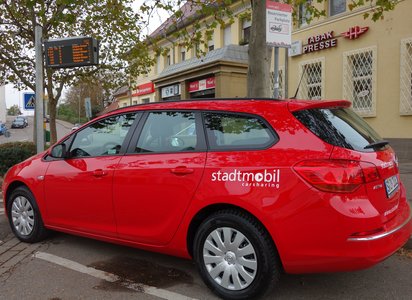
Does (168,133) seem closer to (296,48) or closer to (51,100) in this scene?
(51,100)

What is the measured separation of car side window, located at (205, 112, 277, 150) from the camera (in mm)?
3537

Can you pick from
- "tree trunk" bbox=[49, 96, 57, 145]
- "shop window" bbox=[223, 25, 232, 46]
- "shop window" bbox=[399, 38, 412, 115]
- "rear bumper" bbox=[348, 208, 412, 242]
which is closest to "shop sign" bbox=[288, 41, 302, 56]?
"shop window" bbox=[399, 38, 412, 115]

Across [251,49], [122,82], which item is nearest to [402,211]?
[251,49]

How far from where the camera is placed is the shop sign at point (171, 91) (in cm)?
2055

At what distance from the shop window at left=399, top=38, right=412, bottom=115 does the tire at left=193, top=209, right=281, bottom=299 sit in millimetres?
11044

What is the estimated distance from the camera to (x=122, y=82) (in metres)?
18.6

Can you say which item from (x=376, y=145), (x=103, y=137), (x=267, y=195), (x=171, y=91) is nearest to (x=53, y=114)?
(x=171, y=91)

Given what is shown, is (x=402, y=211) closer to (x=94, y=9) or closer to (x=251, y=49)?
(x=251, y=49)

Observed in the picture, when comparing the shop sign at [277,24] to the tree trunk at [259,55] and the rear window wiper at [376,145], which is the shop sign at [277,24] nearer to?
the tree trunk at [259,55]

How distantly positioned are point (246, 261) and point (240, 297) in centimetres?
30

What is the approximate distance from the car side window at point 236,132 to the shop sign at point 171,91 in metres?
16.8

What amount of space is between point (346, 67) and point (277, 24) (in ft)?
31.9

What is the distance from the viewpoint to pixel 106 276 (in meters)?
4.17

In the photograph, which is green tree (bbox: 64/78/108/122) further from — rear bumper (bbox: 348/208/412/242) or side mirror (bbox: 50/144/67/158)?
rear bumper (bbox: 348/208/412/242)
